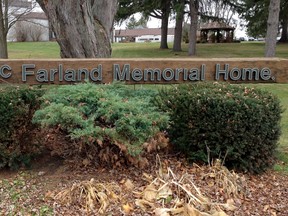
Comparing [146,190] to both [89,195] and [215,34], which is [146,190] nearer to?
[89,195]

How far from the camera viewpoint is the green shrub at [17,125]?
3.86 metres

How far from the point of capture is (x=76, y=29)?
6395mm

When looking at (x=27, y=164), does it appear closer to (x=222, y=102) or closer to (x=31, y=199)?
(x=31, y=199)

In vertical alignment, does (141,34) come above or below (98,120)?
above

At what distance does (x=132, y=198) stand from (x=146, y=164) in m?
0.58

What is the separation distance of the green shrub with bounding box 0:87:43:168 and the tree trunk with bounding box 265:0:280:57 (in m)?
14.2

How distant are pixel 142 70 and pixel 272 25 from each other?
514 inches

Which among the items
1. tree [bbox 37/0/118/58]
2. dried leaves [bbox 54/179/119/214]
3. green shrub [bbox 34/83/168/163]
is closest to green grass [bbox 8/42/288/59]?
tree [bbox 37/0/118/58]

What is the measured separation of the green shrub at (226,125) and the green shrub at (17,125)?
156 cm

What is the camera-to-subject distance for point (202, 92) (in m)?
4.15

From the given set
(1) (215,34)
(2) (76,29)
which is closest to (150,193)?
(2) (76,29)

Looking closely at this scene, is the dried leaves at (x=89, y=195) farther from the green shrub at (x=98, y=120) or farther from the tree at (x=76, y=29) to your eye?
the tree at (x=76, y=29)

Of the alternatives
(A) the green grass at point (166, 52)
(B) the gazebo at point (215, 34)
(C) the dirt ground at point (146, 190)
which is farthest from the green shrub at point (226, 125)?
(B) the gazebo at point (215, 34)

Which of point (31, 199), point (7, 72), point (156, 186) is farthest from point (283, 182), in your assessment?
point (7, 72)
